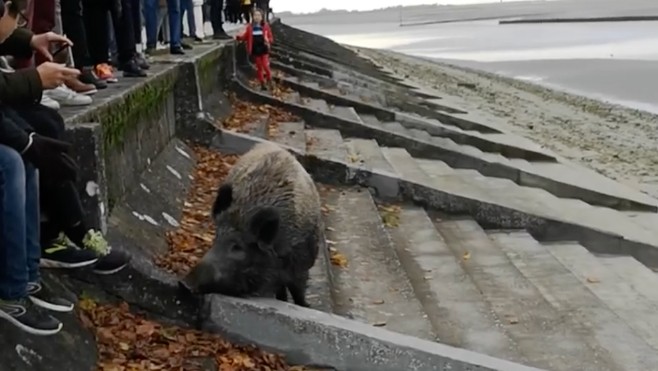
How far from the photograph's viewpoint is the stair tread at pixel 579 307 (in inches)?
275

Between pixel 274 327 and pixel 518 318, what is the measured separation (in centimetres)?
225

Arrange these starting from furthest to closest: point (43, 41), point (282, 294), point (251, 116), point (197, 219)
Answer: point (251, 116)
point (197, 219)
point (282, 294)
point (43, 41)

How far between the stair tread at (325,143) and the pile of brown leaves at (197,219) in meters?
1.42

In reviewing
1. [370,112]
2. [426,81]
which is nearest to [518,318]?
[370,112]

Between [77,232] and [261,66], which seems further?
[261,66]

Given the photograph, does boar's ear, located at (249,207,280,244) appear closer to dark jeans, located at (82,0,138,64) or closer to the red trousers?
dark jeans, located at (82,0,138,64)

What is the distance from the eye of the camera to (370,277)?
779 cm

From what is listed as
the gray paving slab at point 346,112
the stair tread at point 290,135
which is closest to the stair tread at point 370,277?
the stair tread at point 290,135

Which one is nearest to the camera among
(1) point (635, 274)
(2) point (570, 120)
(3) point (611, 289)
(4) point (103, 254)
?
(4) point (103, 254)

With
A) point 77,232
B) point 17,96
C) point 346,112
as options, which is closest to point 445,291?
point 77,232

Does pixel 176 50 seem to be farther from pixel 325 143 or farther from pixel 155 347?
pixel 155 347

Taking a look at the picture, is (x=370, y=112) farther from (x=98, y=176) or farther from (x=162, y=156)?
(x=98, y=176)

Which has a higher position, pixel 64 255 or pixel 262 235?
pixel 64 255

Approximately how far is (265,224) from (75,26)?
2920mm
